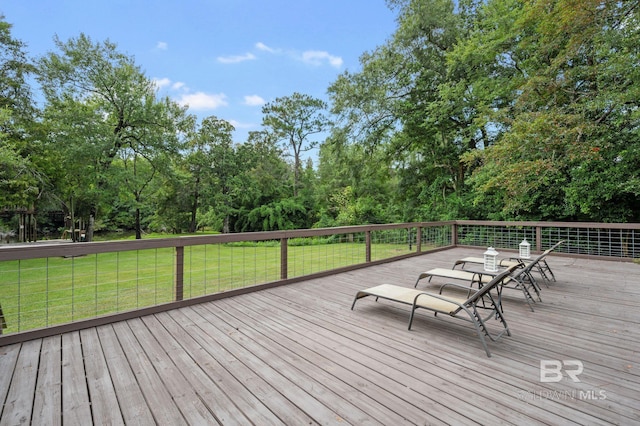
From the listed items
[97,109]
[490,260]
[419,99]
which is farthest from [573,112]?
[97,109]

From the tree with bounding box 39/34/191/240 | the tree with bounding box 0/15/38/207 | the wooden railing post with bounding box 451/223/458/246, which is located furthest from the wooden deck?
the tree with bounding box 39/34/191/240

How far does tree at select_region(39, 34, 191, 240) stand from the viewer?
14.2 m

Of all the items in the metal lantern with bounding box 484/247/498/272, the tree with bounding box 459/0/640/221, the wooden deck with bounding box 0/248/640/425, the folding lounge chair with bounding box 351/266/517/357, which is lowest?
the wooden deck with bounding box 0/248/640/425

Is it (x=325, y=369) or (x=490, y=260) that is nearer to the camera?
(x=325, y=369)

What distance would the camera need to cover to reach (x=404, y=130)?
41.0 feet

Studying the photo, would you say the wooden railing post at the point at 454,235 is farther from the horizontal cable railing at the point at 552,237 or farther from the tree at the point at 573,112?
the tree at the point at 573,112

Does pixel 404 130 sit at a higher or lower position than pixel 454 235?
higher

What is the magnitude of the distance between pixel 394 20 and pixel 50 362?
13.8 m

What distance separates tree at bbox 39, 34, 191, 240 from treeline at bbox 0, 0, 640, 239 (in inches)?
2.8

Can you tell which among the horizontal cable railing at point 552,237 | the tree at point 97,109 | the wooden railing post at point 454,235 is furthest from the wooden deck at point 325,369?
the tree at point 97,109

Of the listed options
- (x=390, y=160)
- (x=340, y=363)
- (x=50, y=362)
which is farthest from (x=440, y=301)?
(x=390, y=160)

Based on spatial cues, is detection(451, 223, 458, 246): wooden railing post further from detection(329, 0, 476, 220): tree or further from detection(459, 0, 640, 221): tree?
detection(329, 0, 476, 220): tree

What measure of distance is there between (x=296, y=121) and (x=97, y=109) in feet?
41.5

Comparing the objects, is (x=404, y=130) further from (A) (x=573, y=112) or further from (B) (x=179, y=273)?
(B) (x=179, y=273)
